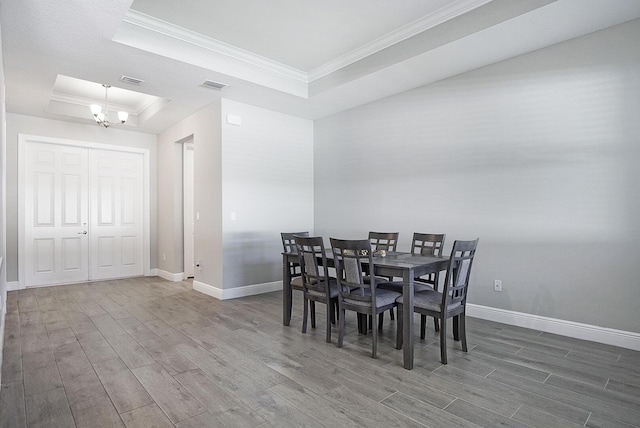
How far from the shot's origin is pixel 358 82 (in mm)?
4270

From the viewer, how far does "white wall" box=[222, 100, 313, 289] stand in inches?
193

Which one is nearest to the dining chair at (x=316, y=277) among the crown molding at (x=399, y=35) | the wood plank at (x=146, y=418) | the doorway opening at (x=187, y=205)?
the wood plank at (x=146, y=418)

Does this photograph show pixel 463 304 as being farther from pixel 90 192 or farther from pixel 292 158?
pixel 90 192

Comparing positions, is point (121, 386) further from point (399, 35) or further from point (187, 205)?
point (187, 205)

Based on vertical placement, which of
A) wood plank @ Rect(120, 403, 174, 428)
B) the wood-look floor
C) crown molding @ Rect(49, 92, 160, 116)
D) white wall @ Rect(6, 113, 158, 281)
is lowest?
the wood-look floor

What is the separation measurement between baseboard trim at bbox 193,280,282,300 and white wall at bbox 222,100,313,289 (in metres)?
0.06

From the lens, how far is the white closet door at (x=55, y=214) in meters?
5.55

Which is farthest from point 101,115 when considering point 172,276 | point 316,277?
point 316,277

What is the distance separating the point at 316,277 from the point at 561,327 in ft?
7.66

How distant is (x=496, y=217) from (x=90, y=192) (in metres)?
6.35

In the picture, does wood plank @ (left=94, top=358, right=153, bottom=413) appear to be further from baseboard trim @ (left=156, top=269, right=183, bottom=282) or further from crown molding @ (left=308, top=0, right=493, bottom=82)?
crown molding @ (left=308, top=0, right=493, bottom=82)

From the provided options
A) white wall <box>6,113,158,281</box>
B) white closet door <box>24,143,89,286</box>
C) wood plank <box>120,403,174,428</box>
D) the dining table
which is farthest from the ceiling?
wood plank <box>120,403,174,428</box>

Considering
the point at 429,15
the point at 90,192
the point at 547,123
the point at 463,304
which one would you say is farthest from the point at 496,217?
the point at 90,192

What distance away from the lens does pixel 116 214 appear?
636 centimetres
